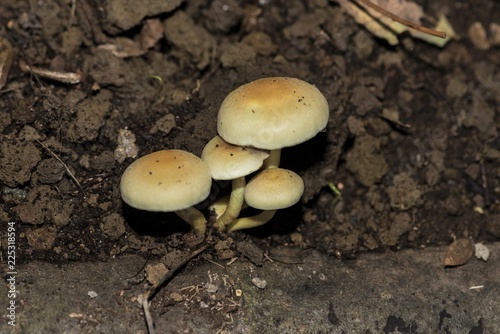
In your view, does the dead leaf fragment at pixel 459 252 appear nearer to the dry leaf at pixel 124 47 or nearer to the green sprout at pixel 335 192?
the green sprout at pixel 335 192

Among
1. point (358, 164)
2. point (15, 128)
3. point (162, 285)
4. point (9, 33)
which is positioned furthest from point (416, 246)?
point (9, 33)

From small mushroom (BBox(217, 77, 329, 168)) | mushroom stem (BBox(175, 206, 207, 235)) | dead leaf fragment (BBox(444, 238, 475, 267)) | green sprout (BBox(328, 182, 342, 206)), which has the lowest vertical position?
green sprout (BBox(328, 182, 342, 206))

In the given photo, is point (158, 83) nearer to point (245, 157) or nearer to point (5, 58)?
point (5, 58)

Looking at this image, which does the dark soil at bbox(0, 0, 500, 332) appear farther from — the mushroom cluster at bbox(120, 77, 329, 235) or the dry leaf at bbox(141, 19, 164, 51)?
the mushroom cluster at bbox(120, 77, 329, 235)

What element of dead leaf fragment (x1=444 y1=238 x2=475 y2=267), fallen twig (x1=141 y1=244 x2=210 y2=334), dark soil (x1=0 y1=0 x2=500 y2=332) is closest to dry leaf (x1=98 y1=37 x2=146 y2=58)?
dark soil (x1=0 y1=0 x2=500 y2=332)

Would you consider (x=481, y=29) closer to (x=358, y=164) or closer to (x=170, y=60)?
(x=358, y=164)

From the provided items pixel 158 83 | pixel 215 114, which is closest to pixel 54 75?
pixel 158 83
